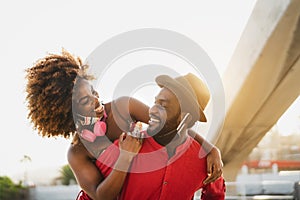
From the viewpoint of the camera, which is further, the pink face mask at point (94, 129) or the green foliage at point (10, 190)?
the green foliage at point (10, 190)

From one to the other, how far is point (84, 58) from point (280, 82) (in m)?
2.53

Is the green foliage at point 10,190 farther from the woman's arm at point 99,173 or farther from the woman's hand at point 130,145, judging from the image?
the woman's hand at point 130,145

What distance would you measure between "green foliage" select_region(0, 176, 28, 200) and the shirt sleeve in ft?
37.7

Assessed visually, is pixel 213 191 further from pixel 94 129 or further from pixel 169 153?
pixel 94 129

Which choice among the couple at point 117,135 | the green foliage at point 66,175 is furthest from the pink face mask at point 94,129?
the green foliage at point 66,175

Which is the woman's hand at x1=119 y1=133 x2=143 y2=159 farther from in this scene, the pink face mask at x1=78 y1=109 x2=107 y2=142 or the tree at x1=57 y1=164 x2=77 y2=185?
the tree at x1=57 y1=164 x2=77 y2=185

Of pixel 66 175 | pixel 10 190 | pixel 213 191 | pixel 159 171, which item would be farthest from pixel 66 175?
pixel 159 171

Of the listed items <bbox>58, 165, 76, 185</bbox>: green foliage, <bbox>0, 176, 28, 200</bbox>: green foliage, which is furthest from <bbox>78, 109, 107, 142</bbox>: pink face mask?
<bbox>58, 165, 76, 185</bbox>: green foliage

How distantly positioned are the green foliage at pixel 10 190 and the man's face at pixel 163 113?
11646mm

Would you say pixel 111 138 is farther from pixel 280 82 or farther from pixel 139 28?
pixel 280 82

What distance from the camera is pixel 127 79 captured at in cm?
229

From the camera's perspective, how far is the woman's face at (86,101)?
80.6 inches

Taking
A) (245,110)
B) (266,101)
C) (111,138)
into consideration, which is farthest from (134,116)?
(245,110)

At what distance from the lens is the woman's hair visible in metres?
2.11
